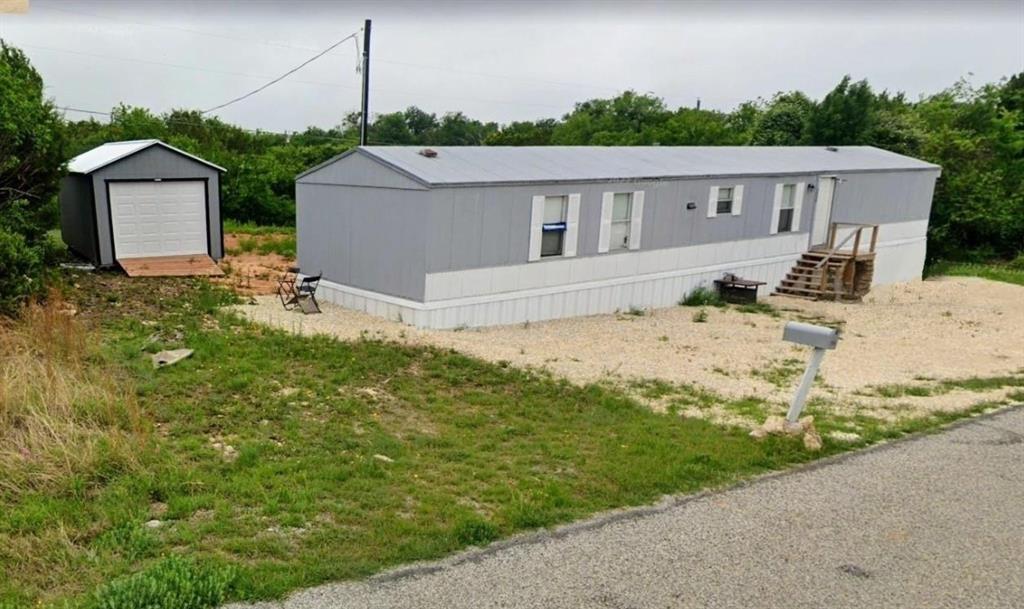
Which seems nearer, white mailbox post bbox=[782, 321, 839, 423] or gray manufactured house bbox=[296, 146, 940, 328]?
white mailbox post bbox=[782, 321, 839, 423]

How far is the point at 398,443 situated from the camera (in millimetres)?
6418

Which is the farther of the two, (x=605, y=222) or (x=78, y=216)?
(x=78, y=216)

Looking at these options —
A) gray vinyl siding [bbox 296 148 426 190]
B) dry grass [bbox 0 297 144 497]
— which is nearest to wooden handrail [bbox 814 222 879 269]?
gray vinyl siding [bbox 296 148 426 190]

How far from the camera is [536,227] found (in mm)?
12773

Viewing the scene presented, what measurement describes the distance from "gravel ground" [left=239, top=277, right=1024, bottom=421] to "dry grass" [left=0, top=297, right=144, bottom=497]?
3.68 metres

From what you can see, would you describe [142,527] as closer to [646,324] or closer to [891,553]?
[891,553]

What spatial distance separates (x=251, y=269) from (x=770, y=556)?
43.3 ft

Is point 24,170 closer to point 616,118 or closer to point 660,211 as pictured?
point 660,211

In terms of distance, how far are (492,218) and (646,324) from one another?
3.49m

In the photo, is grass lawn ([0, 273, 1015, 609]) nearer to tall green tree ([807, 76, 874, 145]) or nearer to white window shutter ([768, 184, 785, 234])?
white window shutter ([768, 184, 785, 234])

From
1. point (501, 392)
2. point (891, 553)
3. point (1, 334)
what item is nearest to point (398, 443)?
point (501, 392)

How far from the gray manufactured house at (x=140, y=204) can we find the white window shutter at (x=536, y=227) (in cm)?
761

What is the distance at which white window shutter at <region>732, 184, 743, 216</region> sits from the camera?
54.1 ft

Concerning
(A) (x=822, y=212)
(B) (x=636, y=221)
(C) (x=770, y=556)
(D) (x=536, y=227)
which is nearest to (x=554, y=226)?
(D) (x=536, y=227)
